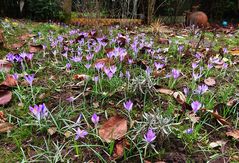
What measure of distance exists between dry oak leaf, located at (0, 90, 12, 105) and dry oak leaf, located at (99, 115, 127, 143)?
29.7 inches

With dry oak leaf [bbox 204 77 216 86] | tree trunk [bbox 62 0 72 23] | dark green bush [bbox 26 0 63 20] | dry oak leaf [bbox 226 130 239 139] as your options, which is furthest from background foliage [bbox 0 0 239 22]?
dry oak leaf [bbox 226 130 239 139]

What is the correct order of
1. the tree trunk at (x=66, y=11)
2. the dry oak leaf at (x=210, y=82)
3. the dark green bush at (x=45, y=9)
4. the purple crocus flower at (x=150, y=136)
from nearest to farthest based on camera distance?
the purple crocus flower at (x=150, y=136)
the dry oak leaf at (x=210, y=82)
the tree trunk at (x=66, y=11)
the dark green bush at (x=45, y=9)

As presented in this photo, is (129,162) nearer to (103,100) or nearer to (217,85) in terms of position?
(103,100)

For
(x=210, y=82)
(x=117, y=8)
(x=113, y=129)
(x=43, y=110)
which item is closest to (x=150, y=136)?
(x=113, y=129)

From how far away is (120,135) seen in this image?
163 centimetres

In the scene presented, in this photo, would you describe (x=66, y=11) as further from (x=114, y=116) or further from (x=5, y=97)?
(x=114, y=116)

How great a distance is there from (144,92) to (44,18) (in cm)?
813

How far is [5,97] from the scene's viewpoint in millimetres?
2129

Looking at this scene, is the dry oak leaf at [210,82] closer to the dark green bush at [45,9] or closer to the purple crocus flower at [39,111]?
the purple crocus flower at [39,111]

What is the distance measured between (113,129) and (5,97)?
889 millimetres

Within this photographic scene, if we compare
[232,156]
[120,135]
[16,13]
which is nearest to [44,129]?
[120,135]

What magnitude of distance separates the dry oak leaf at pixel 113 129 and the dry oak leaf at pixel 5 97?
75 centimetres

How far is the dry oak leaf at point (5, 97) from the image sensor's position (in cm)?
209

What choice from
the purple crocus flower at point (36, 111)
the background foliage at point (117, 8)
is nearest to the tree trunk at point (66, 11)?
the background foliage at point (117, 8)
